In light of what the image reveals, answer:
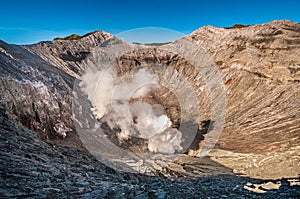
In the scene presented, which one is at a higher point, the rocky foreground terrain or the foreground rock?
the rocky foreground terrain

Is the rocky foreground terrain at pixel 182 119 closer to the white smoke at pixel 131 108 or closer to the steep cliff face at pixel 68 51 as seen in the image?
the steep cliff face at pixel 68 51

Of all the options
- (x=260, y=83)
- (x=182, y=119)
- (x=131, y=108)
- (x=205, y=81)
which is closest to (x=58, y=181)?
(x=182, y=119)

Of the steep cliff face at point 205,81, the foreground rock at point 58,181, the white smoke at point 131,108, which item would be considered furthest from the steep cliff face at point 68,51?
the foreground rock at point 58,181

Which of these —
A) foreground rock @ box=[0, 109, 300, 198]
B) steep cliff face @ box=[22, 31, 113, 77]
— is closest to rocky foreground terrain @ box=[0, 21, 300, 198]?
foreground rock @ box=[0, 109, 300, 198]

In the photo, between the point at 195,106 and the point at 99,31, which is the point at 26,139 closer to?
the point at 195,106

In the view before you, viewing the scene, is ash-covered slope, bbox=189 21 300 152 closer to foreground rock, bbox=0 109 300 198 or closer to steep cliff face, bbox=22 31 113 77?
foreground rock, bbox=0 109 300 198

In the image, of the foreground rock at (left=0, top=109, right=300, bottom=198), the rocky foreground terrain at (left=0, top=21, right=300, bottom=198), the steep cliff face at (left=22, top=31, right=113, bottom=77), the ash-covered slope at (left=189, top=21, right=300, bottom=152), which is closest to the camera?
the foreground rock at (left=0, top=109, right=300, bottom=198)
